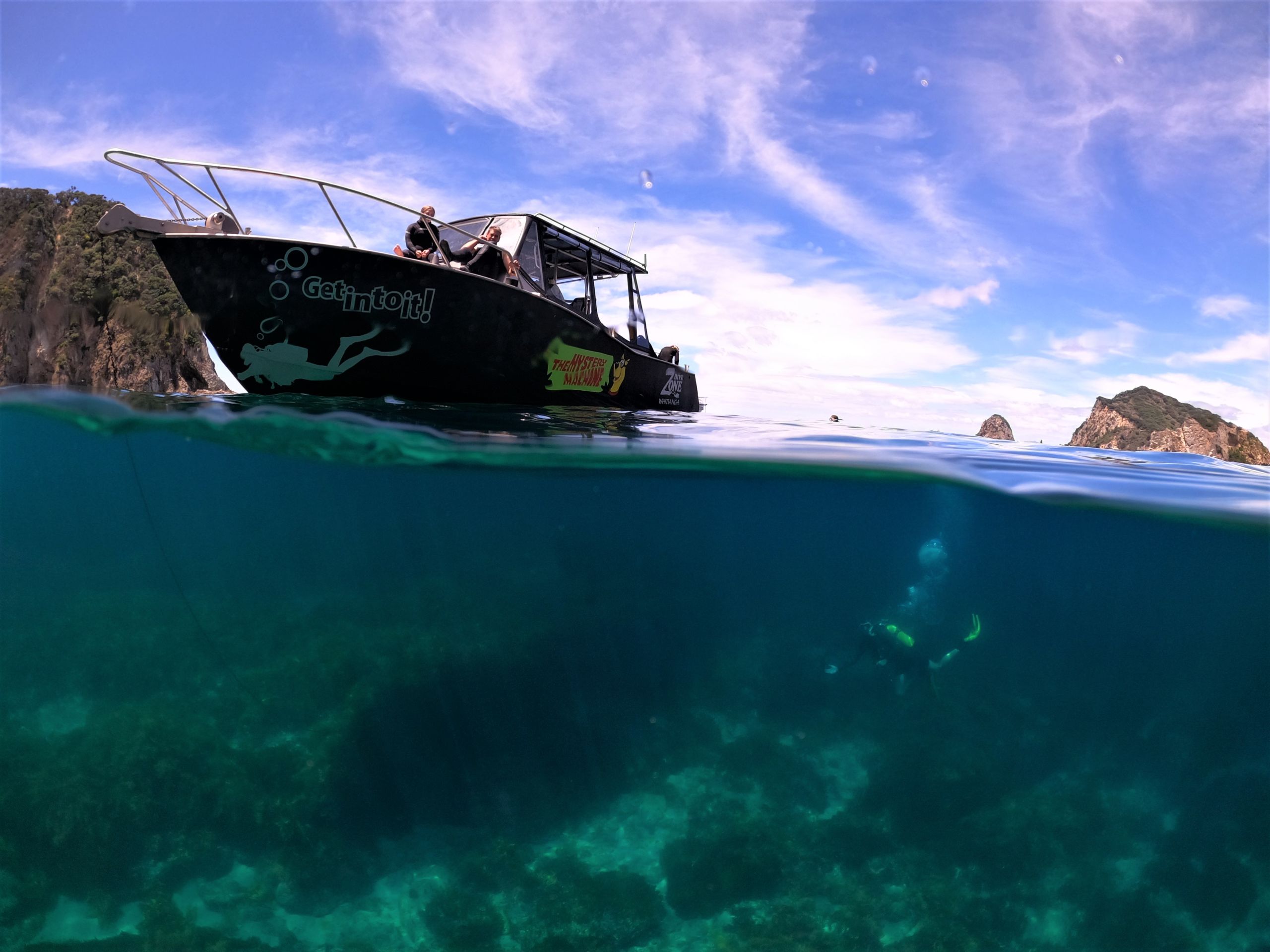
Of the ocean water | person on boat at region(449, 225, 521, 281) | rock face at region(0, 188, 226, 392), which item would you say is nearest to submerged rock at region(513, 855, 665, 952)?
the ocean water

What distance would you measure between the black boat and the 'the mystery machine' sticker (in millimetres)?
27

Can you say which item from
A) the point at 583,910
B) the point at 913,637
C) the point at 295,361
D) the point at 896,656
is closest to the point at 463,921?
the point at 583,910

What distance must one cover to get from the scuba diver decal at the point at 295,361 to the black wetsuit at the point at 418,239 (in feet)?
4.42

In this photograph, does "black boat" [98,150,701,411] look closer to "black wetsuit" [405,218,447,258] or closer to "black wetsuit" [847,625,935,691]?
"black wetsuit" [405,218,447,258]

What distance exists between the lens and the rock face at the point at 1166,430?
21781 millimetres

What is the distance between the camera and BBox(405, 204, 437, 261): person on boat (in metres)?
7.89

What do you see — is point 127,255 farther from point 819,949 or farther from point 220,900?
point 819,949

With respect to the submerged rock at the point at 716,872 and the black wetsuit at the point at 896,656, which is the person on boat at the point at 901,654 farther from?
the submerged rock at the point at 716,872

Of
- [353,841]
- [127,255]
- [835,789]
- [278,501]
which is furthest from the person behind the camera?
[278,501]

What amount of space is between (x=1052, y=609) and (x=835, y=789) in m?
8.23

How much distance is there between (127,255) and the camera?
7367 mm

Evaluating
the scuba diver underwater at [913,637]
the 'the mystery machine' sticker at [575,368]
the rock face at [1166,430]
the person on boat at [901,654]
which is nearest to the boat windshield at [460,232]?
the 'the mystery machine' sticker at [575,368]

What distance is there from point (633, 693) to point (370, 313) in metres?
10.6

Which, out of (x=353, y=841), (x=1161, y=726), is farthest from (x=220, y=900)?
(x=1161, y=726)
